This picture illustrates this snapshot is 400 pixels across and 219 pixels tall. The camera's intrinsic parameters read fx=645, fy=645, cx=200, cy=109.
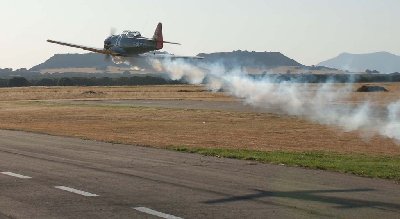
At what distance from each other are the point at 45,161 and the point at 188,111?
1699 inches

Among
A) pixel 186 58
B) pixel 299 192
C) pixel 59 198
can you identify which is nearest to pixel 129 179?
pixel 59 198

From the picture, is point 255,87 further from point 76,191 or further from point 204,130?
point 76,191

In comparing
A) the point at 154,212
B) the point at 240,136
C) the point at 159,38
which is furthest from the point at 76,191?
the point at 159,38

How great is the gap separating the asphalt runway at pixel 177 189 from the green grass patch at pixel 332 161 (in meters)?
1.05

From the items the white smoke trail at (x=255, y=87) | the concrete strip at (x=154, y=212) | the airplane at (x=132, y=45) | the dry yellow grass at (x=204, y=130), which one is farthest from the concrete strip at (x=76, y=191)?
the airplane at (x=132, y=45)

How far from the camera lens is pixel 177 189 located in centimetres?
1548

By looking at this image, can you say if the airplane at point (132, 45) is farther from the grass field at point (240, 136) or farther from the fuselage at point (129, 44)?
the grass field at point (240, 136)

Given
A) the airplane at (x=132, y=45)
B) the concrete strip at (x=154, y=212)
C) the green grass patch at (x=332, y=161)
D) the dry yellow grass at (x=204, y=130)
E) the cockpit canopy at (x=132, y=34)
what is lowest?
the dry yellow grass at (x=204, y=130)

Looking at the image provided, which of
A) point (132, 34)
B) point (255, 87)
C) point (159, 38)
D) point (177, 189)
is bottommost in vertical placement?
point (177, 189)

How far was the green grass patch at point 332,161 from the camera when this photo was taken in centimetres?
1980

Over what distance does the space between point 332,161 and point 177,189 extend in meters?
9.44

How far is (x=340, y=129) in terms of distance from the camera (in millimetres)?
43250

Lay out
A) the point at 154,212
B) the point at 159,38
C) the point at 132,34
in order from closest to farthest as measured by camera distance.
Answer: the point at 154,212
the point at 132,34
the point at 159,38

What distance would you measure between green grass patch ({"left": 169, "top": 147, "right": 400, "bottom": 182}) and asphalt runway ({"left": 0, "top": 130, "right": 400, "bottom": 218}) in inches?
41.3
